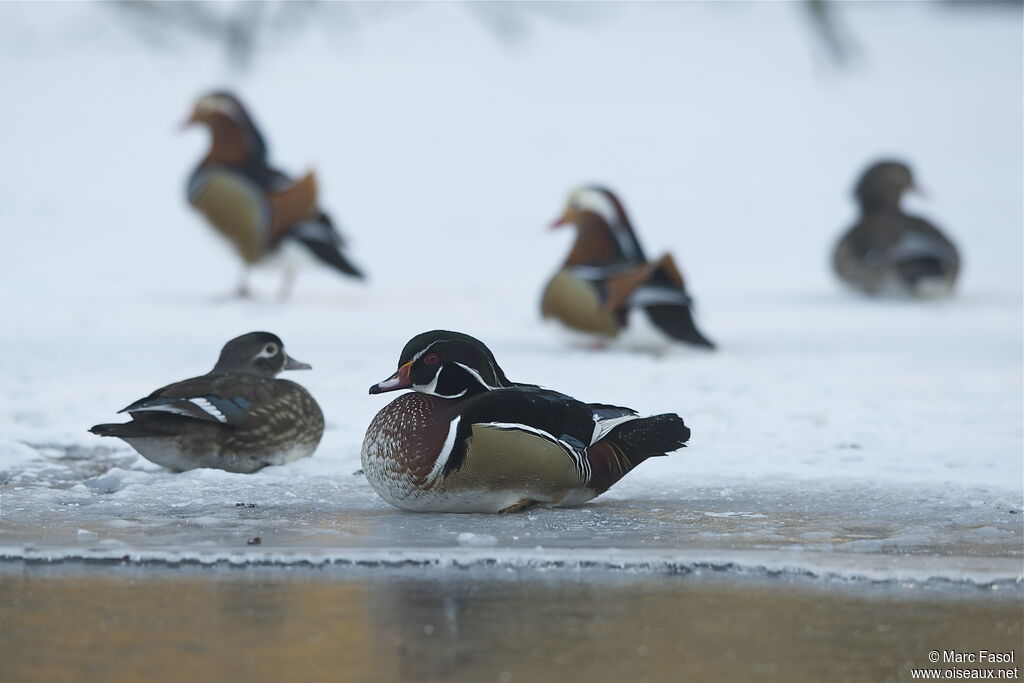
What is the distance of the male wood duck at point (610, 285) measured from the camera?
33.3 ft

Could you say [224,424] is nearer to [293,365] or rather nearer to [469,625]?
[293,365]

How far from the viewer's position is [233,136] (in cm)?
1296

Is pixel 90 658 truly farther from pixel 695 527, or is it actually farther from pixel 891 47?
pixel 891 47

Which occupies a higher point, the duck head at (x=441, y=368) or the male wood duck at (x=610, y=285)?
the male wood duck at (x=610, y=285)

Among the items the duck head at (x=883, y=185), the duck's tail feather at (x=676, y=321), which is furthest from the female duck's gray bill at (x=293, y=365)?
the duck head at (x=883, y=185)

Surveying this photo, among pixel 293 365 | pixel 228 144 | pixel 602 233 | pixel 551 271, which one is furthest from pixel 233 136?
pixel 293 365

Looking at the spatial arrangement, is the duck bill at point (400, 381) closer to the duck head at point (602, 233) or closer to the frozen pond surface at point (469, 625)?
the frozen pond surface at point (469, 625)

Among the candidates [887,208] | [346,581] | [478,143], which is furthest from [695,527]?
[478,143]

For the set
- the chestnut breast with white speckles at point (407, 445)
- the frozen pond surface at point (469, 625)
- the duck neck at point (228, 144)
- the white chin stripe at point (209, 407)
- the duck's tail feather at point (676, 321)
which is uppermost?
the duck neck at point (228, 144)

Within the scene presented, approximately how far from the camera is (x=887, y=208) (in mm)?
14242

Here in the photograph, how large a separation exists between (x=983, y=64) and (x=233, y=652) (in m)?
19.9

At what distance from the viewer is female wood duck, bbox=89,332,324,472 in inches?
249

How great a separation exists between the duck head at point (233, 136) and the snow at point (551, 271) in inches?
22.4

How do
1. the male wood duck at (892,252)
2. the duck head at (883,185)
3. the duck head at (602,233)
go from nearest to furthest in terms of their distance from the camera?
1. the duck head at (602,233)
2. the male wood duck at (892,252)
3. the duck head at (883,185)
